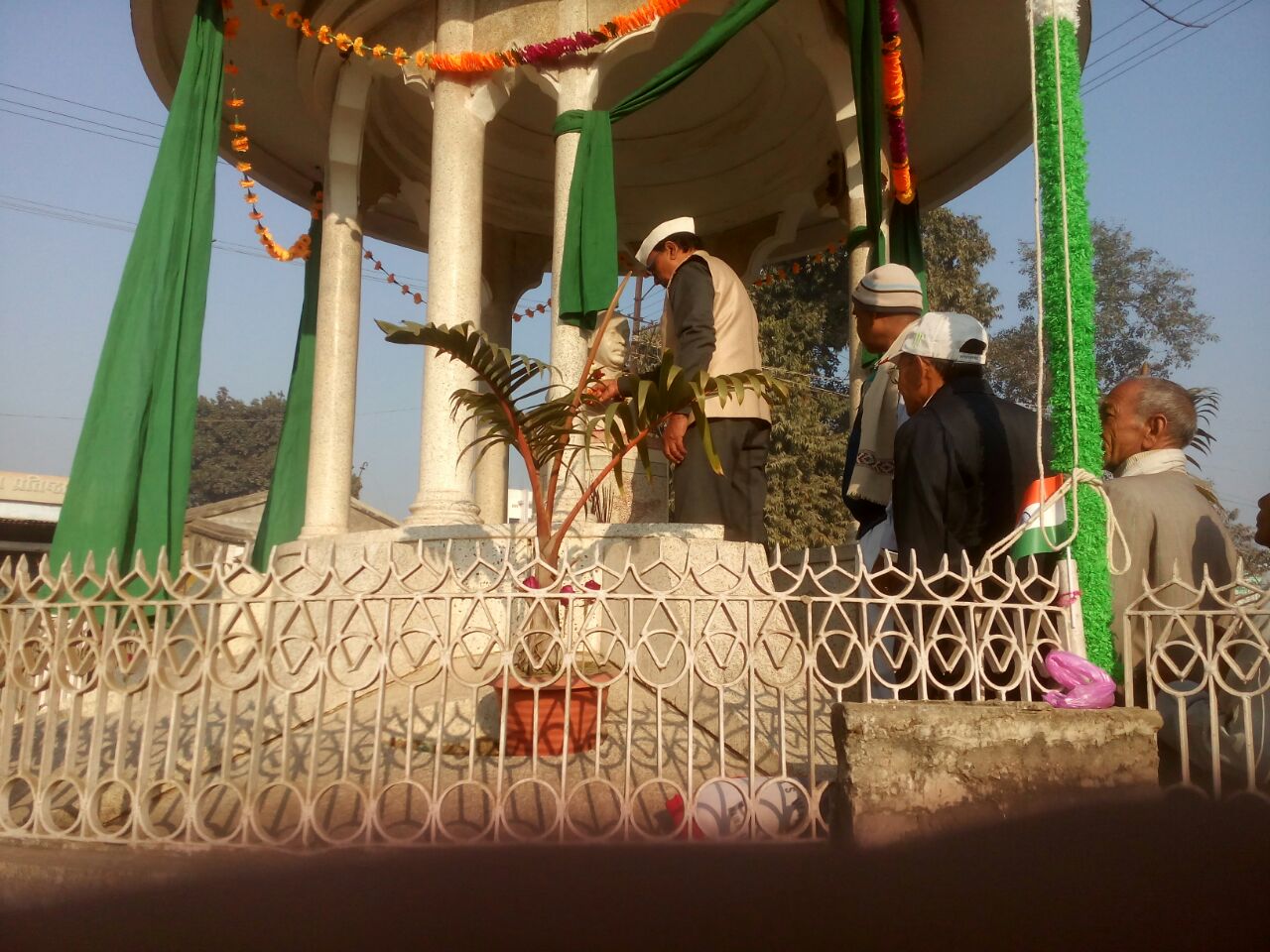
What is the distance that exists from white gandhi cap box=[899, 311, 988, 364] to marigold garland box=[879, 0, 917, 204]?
3.63m

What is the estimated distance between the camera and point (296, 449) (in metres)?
7.69

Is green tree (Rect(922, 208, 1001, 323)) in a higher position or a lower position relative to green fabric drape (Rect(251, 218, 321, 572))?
higher

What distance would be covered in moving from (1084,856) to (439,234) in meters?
5.80

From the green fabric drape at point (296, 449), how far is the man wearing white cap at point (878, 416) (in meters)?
5.19

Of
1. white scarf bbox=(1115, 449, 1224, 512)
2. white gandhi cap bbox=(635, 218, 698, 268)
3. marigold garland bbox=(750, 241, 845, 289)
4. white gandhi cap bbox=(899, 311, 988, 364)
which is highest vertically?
marigold garland bbox=(750, 241, 845, 289)

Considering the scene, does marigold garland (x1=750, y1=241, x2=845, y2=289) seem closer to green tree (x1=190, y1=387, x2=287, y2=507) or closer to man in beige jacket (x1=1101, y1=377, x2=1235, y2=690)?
man in beige jacket (x1=1101, y1=377, x2=1235, y2=690)

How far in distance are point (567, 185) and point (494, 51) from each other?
4.36 ft

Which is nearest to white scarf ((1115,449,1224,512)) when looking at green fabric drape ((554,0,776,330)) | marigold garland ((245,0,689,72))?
green fabric drape ((554,0,776,330))

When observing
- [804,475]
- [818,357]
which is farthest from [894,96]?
[818,357]

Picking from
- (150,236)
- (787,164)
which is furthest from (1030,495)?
(787,164)

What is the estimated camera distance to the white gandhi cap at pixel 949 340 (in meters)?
3.22

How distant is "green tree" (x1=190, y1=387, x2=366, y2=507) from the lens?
5353 cm

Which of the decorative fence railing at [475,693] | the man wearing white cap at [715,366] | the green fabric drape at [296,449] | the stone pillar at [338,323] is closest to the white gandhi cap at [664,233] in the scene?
the man wearing white cap at [715,366]

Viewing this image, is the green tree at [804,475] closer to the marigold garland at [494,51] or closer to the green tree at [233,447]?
the marigold garland at [494,51]
